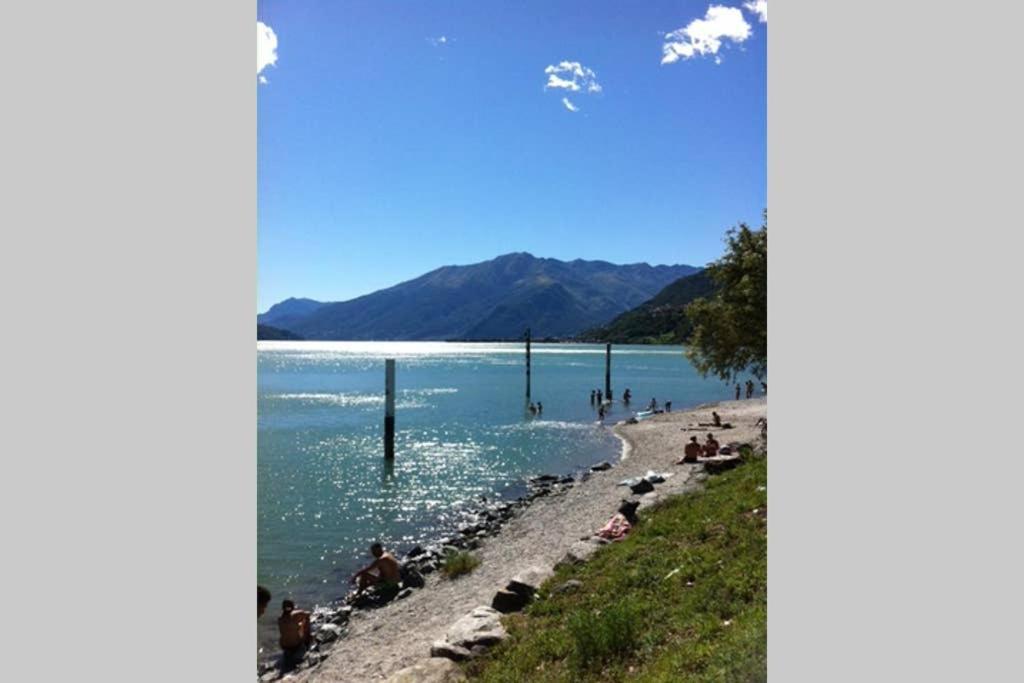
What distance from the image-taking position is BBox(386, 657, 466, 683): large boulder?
24.9 feet

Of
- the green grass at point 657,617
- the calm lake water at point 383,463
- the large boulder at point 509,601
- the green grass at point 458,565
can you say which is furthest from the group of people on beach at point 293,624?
the green grass at point 657,617

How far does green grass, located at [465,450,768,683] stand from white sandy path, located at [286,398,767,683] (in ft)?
6.81

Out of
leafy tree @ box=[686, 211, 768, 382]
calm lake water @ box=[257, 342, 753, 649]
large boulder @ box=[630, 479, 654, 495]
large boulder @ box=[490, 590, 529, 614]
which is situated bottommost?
calm lake water @ box=[257, 342, 753, 649]

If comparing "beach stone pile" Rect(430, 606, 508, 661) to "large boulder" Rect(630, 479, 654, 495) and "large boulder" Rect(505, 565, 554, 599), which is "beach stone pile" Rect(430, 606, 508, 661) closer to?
"large boulder" Rect(505, 565, 554, 599)

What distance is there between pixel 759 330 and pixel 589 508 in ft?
27.4

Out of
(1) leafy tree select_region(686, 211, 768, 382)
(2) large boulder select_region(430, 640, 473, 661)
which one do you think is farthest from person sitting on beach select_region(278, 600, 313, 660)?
(1) leafy tree select_region(686, 211, 768, 382)

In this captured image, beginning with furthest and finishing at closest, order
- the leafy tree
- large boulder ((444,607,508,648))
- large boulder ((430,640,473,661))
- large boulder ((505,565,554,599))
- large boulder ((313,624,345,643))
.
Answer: the leafy tree < large boulder ((313,624,345,643)) < large boulder ((505,565,554,599)) < large boulder ((444,607,508,648)) < large boulder ((430,640,473,661))

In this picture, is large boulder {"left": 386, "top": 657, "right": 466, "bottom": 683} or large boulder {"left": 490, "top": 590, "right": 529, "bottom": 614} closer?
large boulder {"left": 386, "top": 657, "right": 466, "bottom": 683}

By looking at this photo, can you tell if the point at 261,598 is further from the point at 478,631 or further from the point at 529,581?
the point at 478,631

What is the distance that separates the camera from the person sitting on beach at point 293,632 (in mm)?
12516

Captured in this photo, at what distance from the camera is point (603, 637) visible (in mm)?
7266

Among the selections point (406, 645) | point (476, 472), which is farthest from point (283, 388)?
point (406, 645)

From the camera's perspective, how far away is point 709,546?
1029cm

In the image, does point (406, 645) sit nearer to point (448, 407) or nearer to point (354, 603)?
point (354, 603)
